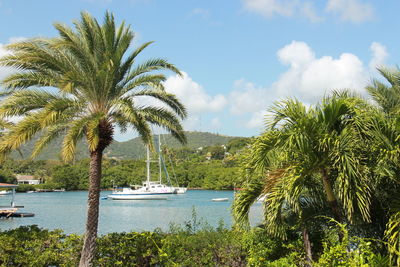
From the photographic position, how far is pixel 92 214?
29.4 ft

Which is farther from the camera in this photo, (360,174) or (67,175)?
(67,175)

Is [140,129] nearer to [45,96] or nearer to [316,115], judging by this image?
[45,96]

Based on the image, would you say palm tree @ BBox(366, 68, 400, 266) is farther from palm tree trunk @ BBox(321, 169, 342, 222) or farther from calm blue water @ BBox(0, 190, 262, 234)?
calm blue water @ BBox(0, 190, 262, 234)

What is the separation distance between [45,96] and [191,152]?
141 metres

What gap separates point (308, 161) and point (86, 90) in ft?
18.0

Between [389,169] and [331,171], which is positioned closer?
[389,169]

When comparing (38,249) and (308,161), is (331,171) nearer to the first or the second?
(308,161)

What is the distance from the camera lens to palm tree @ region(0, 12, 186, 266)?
8.59 metres

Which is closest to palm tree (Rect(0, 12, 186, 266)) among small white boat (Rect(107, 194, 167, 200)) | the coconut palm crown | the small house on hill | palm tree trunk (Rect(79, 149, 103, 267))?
palm tree trunk (Rect(79, 149, 103, 267))

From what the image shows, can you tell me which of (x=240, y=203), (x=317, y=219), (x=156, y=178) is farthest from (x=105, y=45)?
(x=156, y=178)

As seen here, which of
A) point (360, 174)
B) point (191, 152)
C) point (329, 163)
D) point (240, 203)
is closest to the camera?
point (360, 174)

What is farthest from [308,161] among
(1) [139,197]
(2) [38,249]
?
(1) [139,197]

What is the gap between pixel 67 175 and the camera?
100m

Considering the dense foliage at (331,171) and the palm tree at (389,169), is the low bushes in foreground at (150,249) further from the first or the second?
the palm tree at (389,169)
